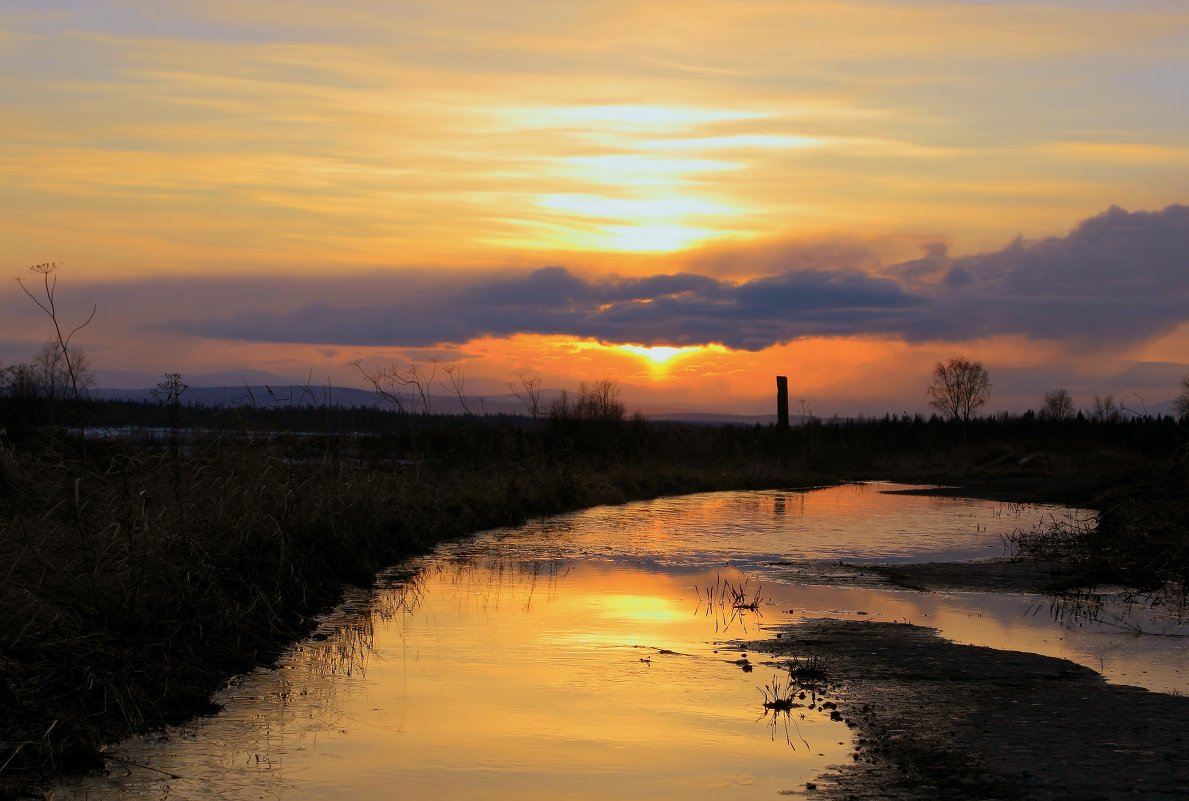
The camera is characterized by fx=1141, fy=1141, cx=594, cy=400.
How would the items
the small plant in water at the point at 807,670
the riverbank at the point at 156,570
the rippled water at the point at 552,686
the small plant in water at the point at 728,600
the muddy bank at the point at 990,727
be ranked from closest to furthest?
the muddy bank at the point at 990,727 → the rippled water at the point at 552,686 → the riverbank at the point at 156,570 → the small plant in water at the point at 807,670 → the small plant in water at the point at 728,600

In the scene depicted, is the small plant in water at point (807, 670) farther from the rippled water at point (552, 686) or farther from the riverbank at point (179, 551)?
the riverbank at point (179, 551)

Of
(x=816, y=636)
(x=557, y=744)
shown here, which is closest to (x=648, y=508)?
(x=816, y=636)

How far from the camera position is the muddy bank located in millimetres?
6332

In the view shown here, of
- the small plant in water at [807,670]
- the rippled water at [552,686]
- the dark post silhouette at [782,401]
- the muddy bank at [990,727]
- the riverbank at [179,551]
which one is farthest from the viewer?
the dark post silhouette at [782,401]

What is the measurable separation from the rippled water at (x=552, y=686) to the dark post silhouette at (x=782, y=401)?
2847 cm

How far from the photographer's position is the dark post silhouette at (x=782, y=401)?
46.1m

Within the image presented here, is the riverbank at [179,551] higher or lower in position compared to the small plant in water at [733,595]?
higher

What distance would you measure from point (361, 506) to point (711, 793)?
1130 centimetres

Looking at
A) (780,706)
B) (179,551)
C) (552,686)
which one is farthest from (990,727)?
(179,551)

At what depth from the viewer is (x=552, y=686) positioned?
29.7 feet

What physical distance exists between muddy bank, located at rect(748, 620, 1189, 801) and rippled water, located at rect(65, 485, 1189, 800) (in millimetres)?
375

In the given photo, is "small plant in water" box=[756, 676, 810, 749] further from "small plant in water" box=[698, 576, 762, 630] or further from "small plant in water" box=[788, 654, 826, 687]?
"small plant in water" box=[698, 576, 762, 630]

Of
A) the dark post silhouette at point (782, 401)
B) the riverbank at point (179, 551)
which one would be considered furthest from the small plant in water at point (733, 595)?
the dark post silhouette at point (782, 401)

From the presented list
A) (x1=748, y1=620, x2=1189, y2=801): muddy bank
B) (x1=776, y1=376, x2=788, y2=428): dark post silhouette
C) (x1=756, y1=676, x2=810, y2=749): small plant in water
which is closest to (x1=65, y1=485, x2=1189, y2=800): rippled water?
(x1=756, y1=676, x2=810, y2=749): small plant in water
